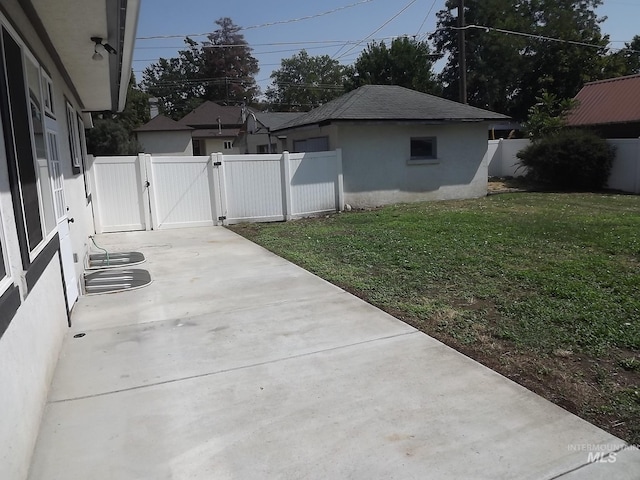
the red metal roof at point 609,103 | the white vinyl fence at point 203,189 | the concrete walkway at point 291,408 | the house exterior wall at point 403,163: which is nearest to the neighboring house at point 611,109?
the red metal roof at point 609,103

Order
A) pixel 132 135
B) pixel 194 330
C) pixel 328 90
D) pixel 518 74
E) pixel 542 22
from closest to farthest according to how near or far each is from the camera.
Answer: pixel 194 330, pixel 132 135, pixel 518 74, pixel 542 22, pixel 328 90

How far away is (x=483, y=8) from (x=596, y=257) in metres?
43.9

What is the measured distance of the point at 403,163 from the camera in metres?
15.8

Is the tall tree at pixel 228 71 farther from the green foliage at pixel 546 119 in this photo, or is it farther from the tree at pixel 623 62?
the green foliage at pixel 546 119

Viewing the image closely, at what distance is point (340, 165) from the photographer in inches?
558

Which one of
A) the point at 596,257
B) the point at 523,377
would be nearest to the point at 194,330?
the point at 523,377

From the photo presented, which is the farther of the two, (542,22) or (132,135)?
(542,22)

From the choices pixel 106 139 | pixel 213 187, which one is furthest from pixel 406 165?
pixel 106 139

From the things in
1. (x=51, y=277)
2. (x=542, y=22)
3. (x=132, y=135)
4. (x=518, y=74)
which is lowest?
(x=51, y=277)

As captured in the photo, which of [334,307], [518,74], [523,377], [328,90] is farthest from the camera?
[328,90]

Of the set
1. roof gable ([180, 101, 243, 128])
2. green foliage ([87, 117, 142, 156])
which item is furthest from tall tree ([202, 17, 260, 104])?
green foliage ([87, 117, 142, 156])

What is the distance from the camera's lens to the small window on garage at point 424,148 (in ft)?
Result: 52.5

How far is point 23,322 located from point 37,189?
4.95 feet

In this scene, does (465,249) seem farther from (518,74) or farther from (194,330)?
(518,74)
